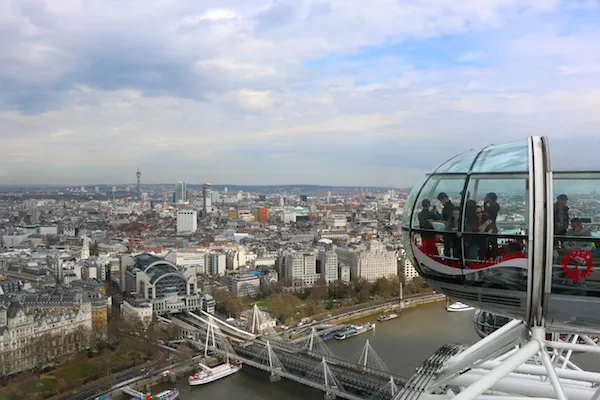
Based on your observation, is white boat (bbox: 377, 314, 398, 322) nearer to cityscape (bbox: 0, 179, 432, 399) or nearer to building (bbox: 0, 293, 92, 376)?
cityscape (bbox: 0, 179, 432, 399)

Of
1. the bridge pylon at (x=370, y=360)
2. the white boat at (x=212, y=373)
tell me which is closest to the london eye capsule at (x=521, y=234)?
the bridge pylon at (x=370, y=360)

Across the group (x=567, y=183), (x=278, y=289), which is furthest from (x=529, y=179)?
(x=278, y=289)

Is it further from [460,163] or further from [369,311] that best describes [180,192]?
[460,163]

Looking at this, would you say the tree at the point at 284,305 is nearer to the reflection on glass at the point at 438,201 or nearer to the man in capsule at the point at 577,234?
the reflection on glass at the point at 438,201

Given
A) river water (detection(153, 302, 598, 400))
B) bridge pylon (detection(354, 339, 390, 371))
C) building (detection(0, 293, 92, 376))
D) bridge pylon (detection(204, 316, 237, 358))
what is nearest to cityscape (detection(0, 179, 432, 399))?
building (detection(0, 293, 92, 376))

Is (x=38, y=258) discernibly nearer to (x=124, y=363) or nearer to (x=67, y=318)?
(x=67, y=318)

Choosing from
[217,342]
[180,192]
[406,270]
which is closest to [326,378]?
[217,342]
